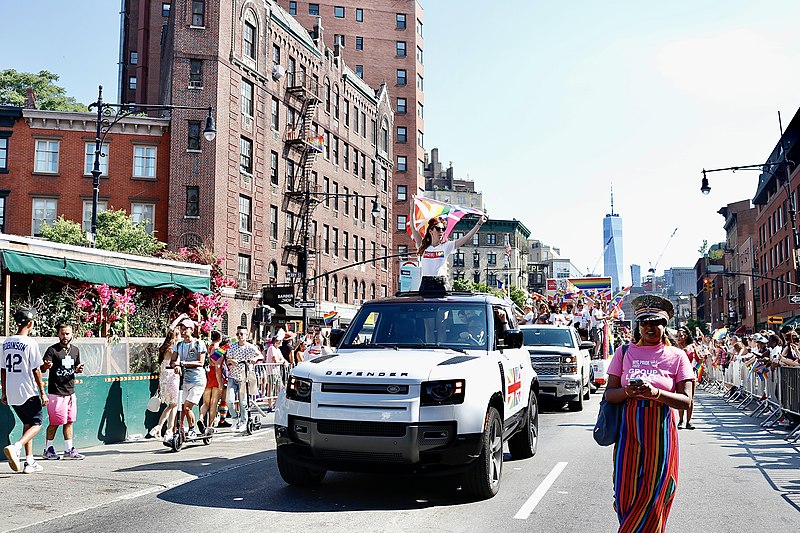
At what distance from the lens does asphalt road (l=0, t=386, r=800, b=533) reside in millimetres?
7020

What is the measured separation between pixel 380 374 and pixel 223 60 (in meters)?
37.7

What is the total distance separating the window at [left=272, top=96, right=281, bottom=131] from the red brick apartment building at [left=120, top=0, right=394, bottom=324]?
6 cm

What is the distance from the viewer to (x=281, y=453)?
8094 mm

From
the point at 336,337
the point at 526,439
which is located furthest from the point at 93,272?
the point at 526,439

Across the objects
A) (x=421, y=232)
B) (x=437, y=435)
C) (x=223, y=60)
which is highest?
(x=223, y=60)

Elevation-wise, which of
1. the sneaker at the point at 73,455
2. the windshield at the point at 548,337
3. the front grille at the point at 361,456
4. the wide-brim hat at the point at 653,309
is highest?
the wide-brim hat at the point at 653,309

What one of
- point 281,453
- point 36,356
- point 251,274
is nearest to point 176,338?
point 36,356

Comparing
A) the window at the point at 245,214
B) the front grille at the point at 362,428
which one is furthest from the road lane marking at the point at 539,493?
the window at the point at 245,214

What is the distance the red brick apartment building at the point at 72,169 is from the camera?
41.0 meters

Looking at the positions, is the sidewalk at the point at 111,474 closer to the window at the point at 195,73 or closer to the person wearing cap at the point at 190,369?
the person wearing cap at the point at 190,369

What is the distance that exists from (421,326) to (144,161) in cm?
3604

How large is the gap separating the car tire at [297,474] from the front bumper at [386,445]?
727 millimetres

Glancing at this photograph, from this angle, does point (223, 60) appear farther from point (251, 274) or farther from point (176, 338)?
point (176, 338)

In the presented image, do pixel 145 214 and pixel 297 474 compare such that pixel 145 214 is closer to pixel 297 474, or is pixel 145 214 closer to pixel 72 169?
pixel 72 169
